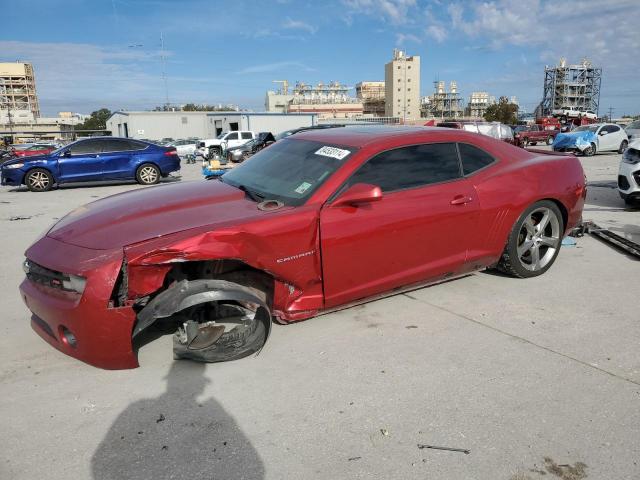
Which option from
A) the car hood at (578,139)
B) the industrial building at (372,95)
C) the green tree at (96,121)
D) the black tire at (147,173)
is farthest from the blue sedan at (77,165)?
the industrial building at (372,95)

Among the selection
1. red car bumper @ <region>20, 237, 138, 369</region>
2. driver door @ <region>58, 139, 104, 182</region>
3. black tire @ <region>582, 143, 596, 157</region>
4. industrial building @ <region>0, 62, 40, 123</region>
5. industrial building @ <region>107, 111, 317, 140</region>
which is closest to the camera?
red car bumper @ <region>20, 237, 138, 369</region>

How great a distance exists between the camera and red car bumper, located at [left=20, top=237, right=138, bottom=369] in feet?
8.58

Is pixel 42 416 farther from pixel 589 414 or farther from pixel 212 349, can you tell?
pixel 589 414

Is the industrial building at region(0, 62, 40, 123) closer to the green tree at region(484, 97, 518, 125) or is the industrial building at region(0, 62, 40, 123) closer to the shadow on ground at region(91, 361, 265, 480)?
the green tree at region(484, 97, 518, 125)

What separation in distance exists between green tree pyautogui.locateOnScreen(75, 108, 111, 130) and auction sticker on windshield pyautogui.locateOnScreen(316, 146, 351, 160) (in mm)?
103098

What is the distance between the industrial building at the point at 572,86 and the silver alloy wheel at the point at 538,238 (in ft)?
390

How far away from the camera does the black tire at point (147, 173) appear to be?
12922 millimetres

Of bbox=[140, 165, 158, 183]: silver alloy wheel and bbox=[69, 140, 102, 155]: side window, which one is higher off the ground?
bbox=[69, 140, 102, 155]: side window

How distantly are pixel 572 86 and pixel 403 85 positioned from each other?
40174 millimetres

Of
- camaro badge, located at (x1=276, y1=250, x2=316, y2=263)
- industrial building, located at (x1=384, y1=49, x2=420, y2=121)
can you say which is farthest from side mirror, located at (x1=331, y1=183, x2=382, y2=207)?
industrial building, located at (x1=384, y1=49, x2=420, y2=121)

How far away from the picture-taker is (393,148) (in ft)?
12.0

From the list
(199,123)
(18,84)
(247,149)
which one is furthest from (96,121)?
(247,149)

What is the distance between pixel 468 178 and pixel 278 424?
2.56 m

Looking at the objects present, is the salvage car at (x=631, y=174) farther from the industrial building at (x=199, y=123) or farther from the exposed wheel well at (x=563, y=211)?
the industrial building at (x=199, y=123)
